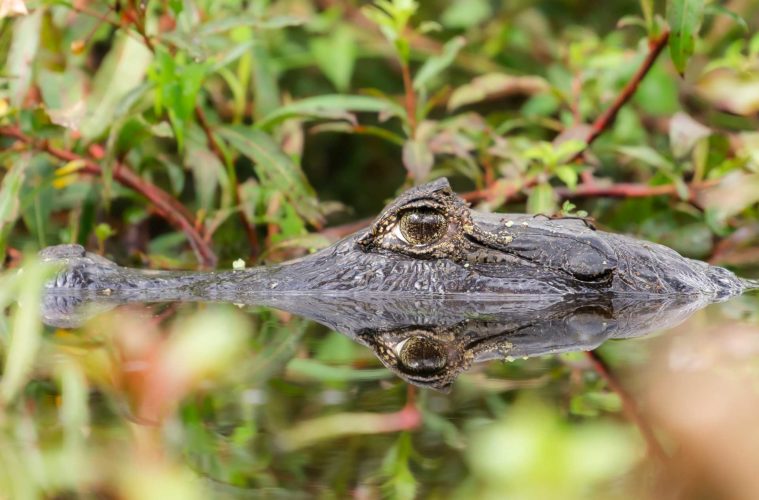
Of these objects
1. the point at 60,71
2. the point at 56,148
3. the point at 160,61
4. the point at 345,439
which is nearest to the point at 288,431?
the point at 345,439

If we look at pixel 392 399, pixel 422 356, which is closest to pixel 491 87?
pixel 422 356

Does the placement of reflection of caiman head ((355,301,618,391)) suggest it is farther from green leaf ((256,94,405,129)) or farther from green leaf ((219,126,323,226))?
green leaf ((256,94,405,129))

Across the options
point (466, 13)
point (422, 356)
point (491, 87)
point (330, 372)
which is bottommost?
point (330, 372)

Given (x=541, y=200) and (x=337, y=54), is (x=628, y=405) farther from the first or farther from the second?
(x=337, y=54)

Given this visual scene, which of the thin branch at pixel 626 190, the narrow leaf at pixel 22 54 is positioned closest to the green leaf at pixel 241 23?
the narrow leaf at pixel 22 54

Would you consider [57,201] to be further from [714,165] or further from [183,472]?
[183,472]

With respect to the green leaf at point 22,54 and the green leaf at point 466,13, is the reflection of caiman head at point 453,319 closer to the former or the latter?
the green leaf at point 22,54

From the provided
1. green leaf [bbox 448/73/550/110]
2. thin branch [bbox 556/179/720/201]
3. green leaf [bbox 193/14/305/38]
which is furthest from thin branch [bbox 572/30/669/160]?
green leaf [bbox 193/14/305/38]

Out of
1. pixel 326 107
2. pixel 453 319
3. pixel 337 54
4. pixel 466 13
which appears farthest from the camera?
pixel 466 13
